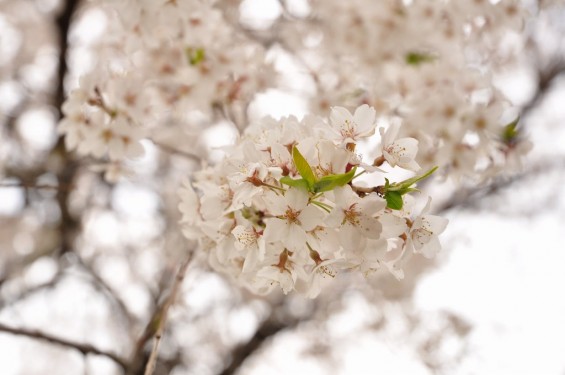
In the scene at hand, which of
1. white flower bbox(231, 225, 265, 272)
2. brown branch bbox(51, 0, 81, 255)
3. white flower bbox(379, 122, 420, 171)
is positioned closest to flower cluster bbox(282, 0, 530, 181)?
white flower bbox(379, 122, 420, 171)

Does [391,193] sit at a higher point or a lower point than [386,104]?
higher

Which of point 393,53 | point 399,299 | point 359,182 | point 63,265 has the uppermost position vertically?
point 359,182

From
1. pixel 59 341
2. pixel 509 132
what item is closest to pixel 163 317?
pixel 59 341

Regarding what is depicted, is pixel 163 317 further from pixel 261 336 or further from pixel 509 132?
pixel 261 336

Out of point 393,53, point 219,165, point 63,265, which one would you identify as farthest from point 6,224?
point 219,165

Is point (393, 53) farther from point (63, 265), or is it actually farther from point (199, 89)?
→ point (63, 265)

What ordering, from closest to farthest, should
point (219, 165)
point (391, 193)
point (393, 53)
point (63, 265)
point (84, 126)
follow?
point (391, 193) < point (219, 165) < point (84, 126) < point (393, 53) < point (63, 265)

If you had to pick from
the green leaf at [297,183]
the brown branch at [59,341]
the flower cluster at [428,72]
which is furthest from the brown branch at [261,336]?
the green leaf at [297,183]
